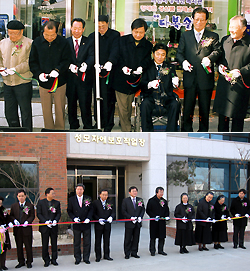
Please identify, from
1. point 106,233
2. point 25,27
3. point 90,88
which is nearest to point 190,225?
point 106,233

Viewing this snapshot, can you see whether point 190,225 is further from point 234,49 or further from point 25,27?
point 25,27

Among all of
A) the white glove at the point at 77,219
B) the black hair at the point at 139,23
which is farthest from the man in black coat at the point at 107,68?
the white glove at the point at 77,219

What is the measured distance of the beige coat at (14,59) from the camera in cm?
558

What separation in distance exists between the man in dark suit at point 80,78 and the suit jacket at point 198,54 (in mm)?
1401

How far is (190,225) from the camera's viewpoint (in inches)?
253

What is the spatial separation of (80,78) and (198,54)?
185 cm

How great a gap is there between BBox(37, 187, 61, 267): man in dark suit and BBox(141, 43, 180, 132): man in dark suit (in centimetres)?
183

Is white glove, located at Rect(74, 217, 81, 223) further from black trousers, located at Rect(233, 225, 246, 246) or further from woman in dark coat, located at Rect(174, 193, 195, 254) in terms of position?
black trousers, located at Rect(233, 225, 246, 246)

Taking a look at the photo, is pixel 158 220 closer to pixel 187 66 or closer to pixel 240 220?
pixel 240 220

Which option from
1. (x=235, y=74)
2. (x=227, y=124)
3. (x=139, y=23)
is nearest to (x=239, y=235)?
(x=227, y=124)

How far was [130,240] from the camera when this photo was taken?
5871mm

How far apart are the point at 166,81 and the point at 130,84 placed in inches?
22.3

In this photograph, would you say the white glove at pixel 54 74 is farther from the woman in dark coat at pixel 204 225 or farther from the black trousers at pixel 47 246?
the woman in dark coat at pixel 204 225

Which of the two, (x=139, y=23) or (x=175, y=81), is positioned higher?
(x=139, y=23)
